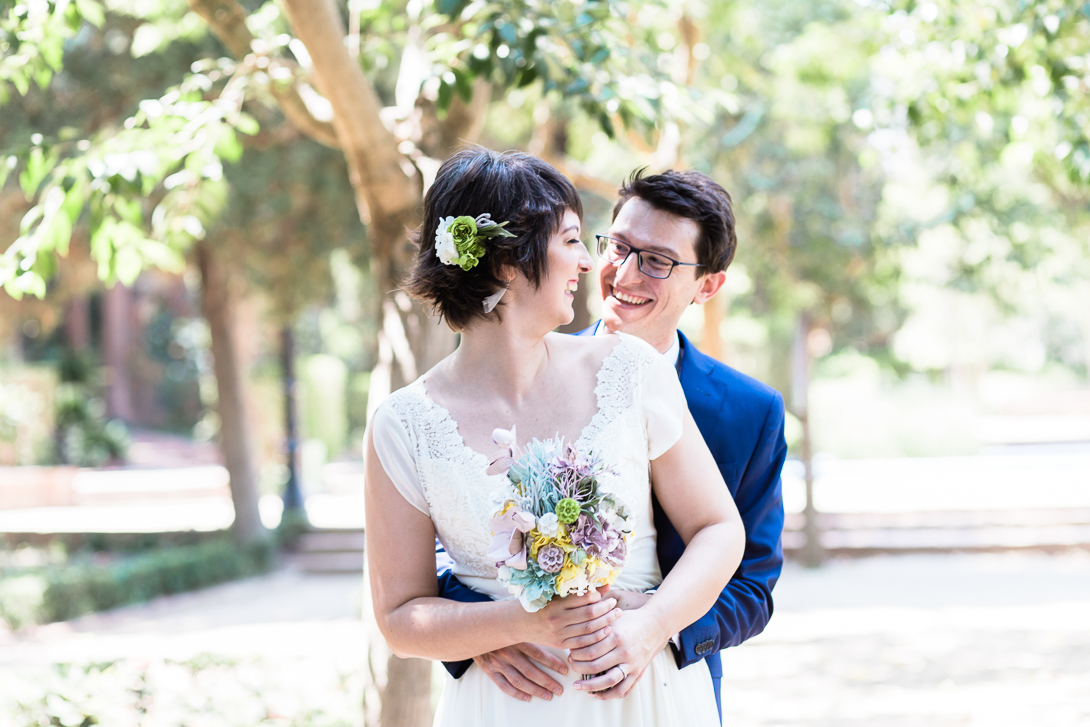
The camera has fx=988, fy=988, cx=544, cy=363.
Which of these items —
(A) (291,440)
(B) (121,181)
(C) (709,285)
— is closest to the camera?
(C) (709,285)

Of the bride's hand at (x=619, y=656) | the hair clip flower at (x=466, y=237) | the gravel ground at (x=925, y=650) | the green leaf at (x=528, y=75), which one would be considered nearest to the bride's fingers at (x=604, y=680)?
the bride's hand at (x=619, y=656)

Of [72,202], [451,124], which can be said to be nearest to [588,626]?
[72,202]

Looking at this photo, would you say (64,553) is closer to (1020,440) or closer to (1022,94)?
(1022,94)

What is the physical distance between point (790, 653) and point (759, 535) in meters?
6.93

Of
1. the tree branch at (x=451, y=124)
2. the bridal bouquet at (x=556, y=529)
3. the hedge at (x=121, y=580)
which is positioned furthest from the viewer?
the hedge at (x=121, y=580)

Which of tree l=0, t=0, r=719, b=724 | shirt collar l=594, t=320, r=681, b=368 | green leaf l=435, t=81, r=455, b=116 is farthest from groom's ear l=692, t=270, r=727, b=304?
green leaf l=435, t=81, r=455, b=116

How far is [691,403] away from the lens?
222 centimetres

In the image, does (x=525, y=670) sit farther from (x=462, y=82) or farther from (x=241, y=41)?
(x=241, y=41)

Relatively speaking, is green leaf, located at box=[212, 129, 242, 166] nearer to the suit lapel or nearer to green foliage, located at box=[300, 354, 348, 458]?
the suit lapel

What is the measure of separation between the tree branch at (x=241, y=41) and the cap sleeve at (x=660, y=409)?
2.80 m

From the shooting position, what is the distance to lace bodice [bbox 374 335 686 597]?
5.96 ft

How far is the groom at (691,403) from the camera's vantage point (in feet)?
6.13

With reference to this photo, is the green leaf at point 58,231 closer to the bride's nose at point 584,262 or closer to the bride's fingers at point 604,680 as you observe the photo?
the bride's nose at point 584,262

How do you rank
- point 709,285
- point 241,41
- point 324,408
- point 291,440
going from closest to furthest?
point 709,285
point 241,41
point 291,440
point 324,408
